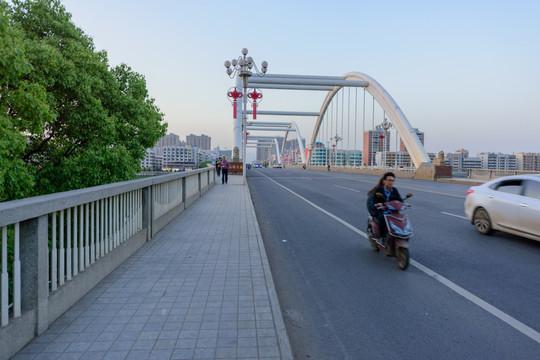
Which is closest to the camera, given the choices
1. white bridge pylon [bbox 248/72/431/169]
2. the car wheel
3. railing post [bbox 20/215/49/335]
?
railing post [bbox 20/215/49/335]

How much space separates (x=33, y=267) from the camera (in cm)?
316

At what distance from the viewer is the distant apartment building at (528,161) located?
17612cm

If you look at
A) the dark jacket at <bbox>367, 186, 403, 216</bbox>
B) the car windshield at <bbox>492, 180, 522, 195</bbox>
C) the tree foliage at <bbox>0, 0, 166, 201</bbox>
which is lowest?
the dark jacket at <bbox>367, 186, 403, 216</bbox>

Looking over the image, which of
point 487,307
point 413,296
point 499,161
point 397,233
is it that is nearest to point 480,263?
point 397,233

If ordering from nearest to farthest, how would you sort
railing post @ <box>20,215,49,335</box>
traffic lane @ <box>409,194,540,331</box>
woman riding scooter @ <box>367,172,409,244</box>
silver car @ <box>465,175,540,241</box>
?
railing post @ <box>20,215,49,335</box>, traffic lane @ <box>409,194,540,331</box>, woman riding scooter @ <box>367,172,409,244</box>, silver car @ <box>465,175,540,241</box>

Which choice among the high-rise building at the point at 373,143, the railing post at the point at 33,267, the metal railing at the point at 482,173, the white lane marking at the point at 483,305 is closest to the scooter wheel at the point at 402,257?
the white lane marking at the point at 483,305

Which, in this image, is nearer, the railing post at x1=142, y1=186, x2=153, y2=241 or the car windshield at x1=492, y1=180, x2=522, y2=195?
the railing post at x1=142, y1=186, x2=153, y2=241

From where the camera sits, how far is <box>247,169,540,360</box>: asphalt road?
3.22m

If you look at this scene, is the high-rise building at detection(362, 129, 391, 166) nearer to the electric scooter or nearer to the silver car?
the silver car

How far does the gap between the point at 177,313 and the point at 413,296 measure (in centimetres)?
292

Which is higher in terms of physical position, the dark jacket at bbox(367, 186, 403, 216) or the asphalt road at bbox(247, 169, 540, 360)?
the dark jacket at bbox(367, 186, 403, 216)

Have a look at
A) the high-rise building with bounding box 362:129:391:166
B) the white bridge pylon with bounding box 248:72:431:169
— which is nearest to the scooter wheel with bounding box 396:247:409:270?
the white bridge pylon with bounding box 248:72:431:169

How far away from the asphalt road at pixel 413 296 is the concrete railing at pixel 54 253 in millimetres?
2422

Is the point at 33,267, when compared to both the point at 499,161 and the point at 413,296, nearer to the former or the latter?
the point at 413,296
